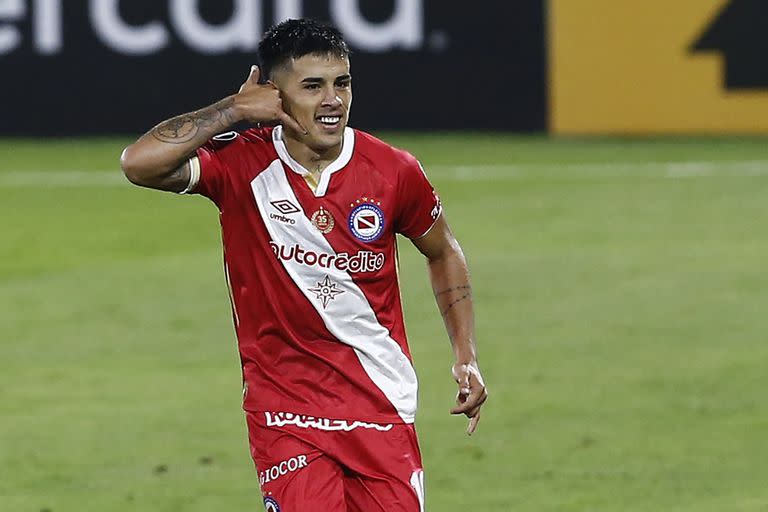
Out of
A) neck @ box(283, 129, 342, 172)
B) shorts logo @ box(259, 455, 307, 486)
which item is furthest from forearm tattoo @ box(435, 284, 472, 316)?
shorts logo @ box(259, 455, 307, 486)

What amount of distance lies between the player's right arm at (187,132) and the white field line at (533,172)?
598 inches

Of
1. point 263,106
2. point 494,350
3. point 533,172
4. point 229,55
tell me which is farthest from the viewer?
point 229,55

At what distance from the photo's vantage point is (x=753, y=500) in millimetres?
8344

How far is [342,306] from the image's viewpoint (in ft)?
19.0

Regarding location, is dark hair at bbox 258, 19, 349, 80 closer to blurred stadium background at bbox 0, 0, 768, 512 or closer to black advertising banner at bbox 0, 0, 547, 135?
blurred stadium background at bbox 0, 0, 768, 512

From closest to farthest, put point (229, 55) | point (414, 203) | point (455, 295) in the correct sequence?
point (414, 203) → point (455, 295) → point (229, 55)

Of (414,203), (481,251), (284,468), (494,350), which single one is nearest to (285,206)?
Result: (414,203)

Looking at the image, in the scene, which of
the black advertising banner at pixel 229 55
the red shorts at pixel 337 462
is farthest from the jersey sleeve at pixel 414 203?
the black advertising banner at pixel 229 55

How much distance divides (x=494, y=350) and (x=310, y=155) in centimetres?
622

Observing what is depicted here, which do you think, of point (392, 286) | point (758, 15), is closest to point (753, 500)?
point (392, 286)

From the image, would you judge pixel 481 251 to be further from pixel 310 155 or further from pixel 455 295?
pixel 310 155

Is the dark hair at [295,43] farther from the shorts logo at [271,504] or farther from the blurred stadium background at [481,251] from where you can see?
the blurred stadium background at [481,251]

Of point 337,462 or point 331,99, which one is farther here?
point 337,462

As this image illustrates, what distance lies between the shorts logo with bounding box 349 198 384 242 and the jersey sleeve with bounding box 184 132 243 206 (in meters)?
0.41
